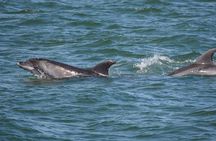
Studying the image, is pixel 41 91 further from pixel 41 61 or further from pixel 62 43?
pixel 62 43

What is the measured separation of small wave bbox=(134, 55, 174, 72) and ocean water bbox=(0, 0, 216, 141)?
0.03 m

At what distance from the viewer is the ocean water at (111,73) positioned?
641 inches

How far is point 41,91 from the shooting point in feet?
64.1

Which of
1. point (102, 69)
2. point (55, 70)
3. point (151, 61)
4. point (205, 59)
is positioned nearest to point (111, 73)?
point (102, 69)

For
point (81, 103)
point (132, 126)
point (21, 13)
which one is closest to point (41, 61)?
point (81, 103)

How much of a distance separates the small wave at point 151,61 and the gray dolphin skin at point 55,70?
70.5 inches

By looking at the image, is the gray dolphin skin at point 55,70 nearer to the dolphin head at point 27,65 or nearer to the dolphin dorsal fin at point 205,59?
the dolphin head at point 27,65

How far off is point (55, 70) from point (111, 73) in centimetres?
186

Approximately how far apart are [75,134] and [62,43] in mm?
10764

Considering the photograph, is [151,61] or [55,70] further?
[151,61]

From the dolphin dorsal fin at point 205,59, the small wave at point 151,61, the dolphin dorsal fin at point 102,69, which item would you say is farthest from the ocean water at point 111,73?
the dolphin dorsal fin at point 205,59

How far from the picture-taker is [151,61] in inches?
919

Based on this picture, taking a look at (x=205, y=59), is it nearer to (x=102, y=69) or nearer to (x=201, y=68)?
(x=201, y=68)

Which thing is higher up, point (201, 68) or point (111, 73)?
point (201, 68)
